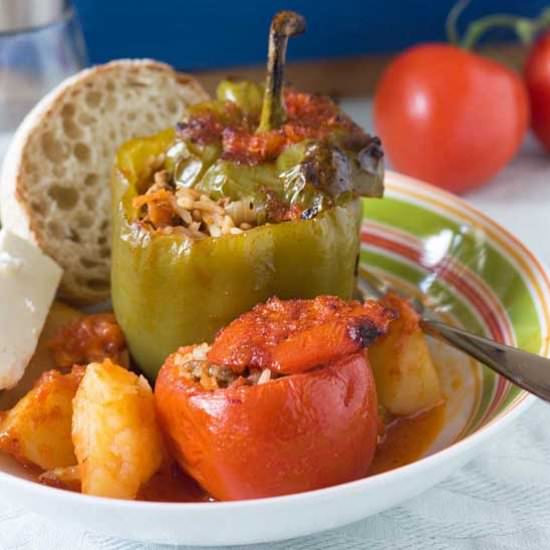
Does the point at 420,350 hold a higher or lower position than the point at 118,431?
lower

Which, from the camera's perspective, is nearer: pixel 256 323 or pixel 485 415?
pixel 256 323

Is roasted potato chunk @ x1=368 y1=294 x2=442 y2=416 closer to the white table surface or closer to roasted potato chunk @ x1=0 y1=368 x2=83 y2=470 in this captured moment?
the white table surface

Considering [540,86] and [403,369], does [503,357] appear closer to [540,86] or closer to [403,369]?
[403,369]

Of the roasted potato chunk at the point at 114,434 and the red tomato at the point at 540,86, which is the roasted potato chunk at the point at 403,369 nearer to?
the roasted potato chunk at the point at 114,434

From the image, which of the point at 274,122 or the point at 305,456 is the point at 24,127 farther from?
the point at 305,456

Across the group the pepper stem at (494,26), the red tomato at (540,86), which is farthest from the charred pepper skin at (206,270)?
the red tomato at (540,86)

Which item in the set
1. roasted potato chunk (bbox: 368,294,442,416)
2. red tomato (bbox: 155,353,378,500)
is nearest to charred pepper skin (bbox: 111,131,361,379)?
roasted potato chunk (bbox: 368,294,442,416)

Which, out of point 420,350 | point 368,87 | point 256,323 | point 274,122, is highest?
point 274,122

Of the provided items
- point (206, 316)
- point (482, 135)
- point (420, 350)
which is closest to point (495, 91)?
point (482, 135)
